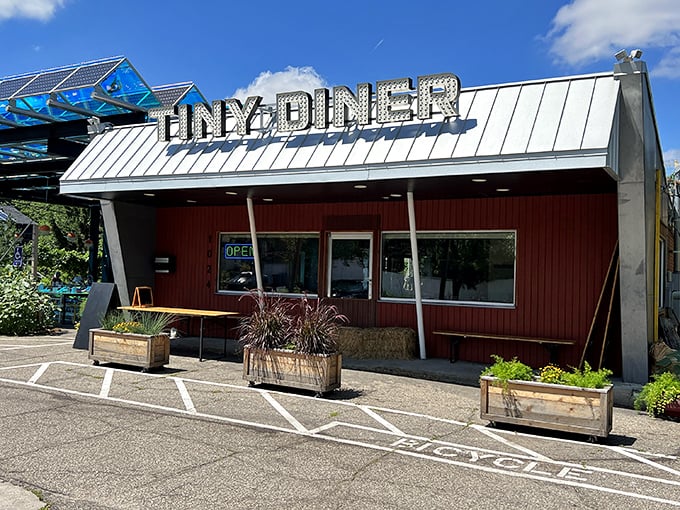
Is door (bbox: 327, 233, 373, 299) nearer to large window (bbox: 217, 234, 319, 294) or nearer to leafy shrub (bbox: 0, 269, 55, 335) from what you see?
large window (bbox: 217, 234, 319, 294)

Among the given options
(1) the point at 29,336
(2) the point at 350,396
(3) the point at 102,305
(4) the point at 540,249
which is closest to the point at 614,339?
(4) the point at 540,249

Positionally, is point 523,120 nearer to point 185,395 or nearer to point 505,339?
point 505,339

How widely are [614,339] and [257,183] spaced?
660 cm

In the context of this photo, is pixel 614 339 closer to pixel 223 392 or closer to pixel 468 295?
pixel 468 295

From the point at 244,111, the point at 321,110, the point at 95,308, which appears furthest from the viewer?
the point at 95,308

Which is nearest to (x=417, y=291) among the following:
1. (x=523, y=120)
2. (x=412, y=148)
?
(x=412, y=148)

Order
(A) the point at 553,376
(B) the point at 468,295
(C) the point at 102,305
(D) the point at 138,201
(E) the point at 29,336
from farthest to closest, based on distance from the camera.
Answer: (E) the point at 29,336 → (D) the point at 138,201 → (C) the point at 102,305 → (B) the point at 468,295 → (A) the point at 553,376

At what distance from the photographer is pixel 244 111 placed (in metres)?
11.7

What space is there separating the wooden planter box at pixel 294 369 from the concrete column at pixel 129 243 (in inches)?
Result: 243

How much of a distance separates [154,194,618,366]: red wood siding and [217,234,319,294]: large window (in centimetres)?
36

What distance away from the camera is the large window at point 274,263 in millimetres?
14180

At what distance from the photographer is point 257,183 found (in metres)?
10.9

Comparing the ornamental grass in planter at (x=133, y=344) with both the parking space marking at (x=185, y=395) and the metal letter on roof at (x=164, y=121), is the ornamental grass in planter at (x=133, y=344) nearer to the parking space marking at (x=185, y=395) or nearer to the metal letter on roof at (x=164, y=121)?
the parking space marking at (x=185, y=395)

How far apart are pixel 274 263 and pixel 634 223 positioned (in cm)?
793
